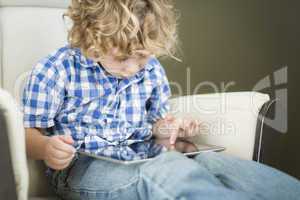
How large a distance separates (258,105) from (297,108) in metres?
0.61

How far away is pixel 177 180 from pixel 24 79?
0.52 meters

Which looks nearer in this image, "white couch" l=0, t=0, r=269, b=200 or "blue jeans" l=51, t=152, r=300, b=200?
"blue jeans" l=51, t=152, r=300, b=200

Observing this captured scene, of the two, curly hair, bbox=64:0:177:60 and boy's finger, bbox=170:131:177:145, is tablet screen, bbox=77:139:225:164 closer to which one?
boy's finger, bbox=170:131:177:145

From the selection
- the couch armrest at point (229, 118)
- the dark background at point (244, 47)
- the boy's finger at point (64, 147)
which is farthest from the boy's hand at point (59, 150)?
the dark background at point (244, 47)

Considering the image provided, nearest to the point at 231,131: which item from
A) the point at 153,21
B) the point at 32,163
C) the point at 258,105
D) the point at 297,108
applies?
the point at 258,105

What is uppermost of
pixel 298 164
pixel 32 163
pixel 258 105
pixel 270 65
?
pixel 270 65

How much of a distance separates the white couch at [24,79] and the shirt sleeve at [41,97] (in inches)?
2.1

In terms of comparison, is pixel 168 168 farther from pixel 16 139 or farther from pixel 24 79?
pixel 24 79

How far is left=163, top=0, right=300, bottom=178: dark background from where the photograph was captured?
1.48 meters

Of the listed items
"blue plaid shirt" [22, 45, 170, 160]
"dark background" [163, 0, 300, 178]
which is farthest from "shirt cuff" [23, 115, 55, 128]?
"dark background" [163, 0, 300, 178]

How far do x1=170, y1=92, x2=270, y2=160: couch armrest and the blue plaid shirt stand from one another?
0.38 ft

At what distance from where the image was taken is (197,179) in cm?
64

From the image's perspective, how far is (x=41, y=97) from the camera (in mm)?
835

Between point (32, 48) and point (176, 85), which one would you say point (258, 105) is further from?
point (176, 85)
